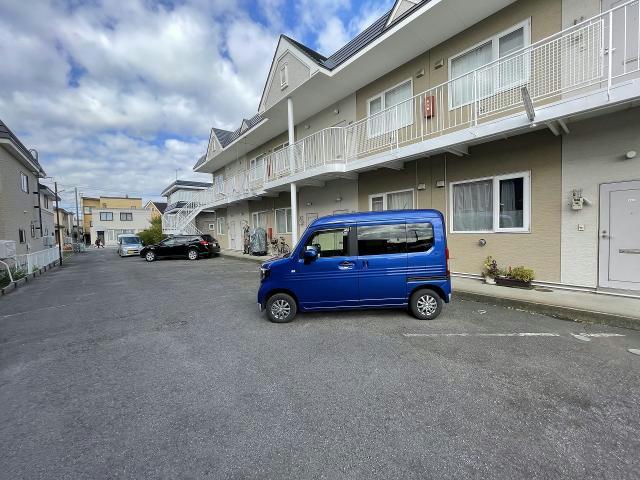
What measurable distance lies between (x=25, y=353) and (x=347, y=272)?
5043 mm

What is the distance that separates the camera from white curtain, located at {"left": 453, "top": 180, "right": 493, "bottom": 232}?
735 centimetres

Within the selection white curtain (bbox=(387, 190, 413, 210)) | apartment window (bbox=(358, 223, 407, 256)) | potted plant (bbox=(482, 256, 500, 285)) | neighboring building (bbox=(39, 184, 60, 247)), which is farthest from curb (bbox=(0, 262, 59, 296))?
potted plant (bbox=(482, 256, 500, 285))

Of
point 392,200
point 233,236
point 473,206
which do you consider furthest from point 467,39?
point 233,236

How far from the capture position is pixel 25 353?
433 centimetres

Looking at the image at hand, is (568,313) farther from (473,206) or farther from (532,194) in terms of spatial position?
(473,206)

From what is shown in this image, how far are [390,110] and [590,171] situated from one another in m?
4.94

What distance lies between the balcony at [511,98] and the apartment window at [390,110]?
39 mm

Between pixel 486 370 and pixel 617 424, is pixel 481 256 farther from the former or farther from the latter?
pixel 617 424

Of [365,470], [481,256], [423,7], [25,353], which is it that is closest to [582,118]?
[481,256]

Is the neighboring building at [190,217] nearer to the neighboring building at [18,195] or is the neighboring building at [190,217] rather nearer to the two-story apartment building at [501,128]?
the neighboring building at [18,195]

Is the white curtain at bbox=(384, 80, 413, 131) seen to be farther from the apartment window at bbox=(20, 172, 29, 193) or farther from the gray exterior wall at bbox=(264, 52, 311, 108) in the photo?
the apartment window at bbox=(20, 172, 29, 193)

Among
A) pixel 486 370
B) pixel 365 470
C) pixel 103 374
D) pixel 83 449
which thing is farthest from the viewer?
pixel 103 374

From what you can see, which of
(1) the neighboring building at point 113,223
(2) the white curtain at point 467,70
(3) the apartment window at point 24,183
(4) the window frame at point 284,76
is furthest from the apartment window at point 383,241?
(1) the neighboring building at point 113,223

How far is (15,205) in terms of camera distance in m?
15.0
